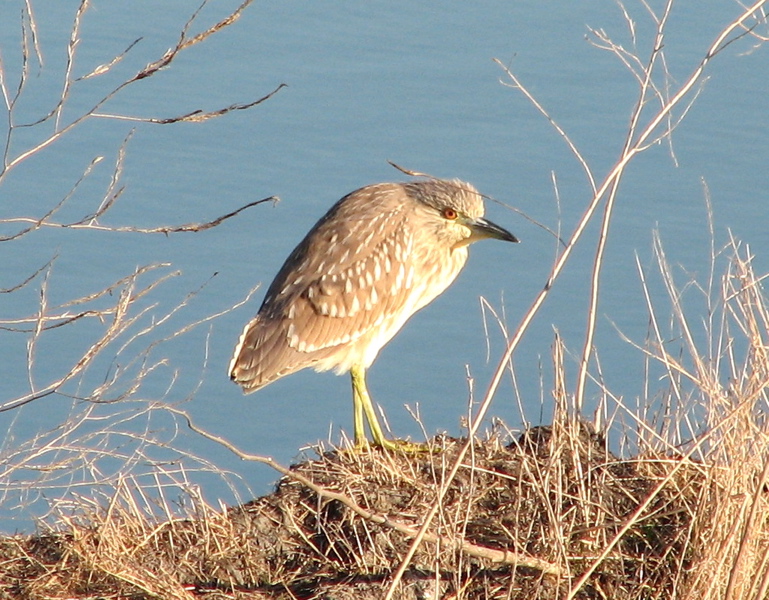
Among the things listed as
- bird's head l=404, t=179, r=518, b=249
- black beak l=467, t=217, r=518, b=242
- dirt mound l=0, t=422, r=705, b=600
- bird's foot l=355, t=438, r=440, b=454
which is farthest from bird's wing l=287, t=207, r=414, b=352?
dirt mound l=0, t=422, r=705, b=600

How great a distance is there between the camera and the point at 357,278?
21.3 ft

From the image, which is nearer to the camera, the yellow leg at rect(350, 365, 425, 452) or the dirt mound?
the dirt mound

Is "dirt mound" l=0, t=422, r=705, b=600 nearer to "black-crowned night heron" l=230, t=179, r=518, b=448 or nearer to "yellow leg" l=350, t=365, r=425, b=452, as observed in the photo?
"yellow leg" l=350, t=365, r=425, b=452

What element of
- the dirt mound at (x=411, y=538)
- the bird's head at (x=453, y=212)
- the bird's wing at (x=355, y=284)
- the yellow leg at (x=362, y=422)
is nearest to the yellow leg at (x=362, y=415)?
the yellow leg at (x=362, y=422)

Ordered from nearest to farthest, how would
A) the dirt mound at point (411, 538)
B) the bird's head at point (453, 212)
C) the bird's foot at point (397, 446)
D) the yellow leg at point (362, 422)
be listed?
the dirt mound at point (411, 538)
the bird's foot at point (397, 446)
the yellow leg at point (362, 422)
the bird's head at point (453, 212)

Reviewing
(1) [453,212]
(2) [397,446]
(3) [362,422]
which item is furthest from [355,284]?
(2) [397,446]

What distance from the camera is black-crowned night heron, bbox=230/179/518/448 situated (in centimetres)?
637

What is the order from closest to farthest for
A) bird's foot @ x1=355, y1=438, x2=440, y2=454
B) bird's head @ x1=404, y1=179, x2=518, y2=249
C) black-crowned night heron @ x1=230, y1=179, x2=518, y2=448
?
1. bird's foot @ x1=355, y1=438, x2=440, y2=454
2. black-crowned night heron @ x1=230, y1=179, x2=518, y2=448
3. bird's head @ x1=404, y1=179, x2=518, y2=249

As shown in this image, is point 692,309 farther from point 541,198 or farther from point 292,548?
point 292,548

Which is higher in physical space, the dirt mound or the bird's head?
the bird's head

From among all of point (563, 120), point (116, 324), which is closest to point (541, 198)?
point (563, 120)

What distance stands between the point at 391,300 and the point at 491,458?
56.5 inches

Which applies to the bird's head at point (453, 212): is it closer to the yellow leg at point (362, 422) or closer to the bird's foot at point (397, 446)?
the yellow leg at point (362, 422)

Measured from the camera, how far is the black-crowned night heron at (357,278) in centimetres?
637
